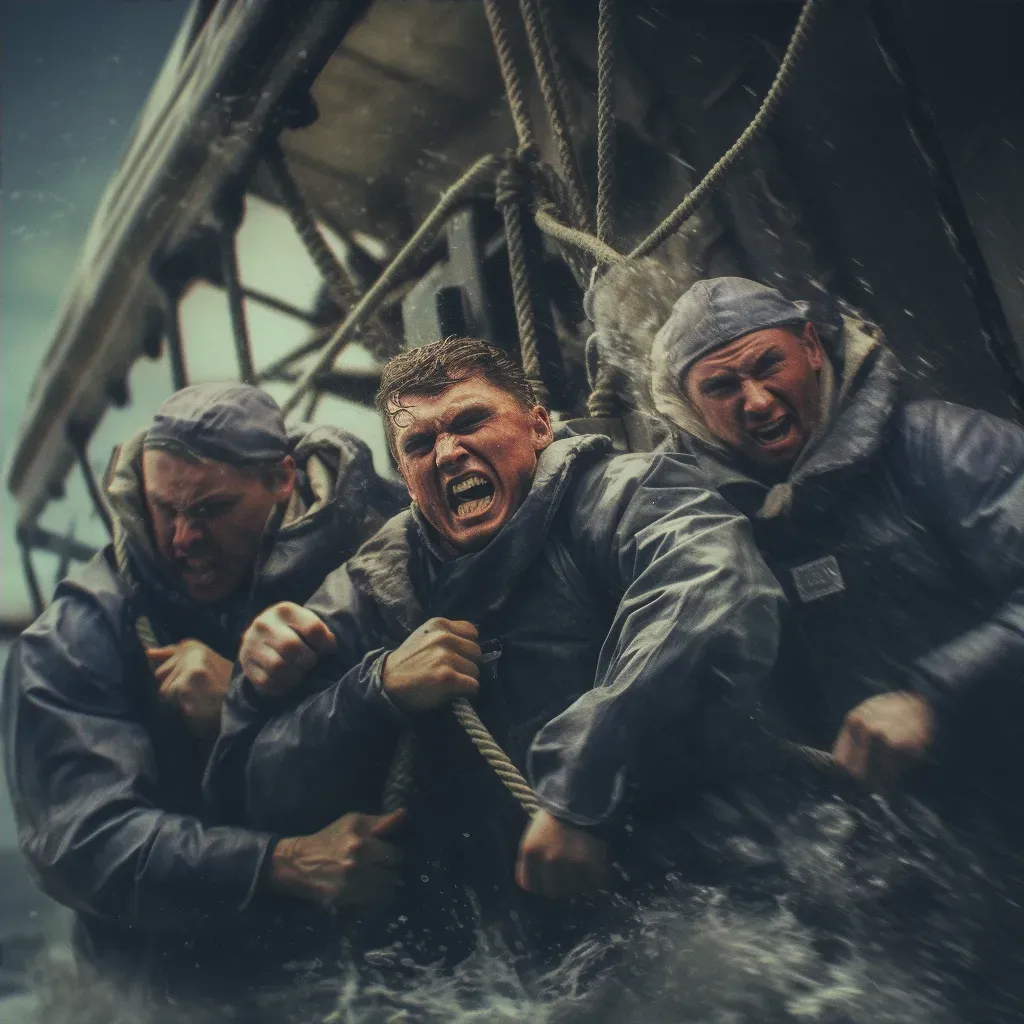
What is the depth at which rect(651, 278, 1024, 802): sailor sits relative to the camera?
1.48 meters

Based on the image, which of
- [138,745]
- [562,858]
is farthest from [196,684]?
[562,858]

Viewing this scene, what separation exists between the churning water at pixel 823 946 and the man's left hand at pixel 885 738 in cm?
5

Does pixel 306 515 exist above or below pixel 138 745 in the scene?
above

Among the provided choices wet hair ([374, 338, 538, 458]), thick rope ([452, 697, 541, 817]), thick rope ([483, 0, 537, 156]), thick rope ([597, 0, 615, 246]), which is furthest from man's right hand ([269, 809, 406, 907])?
thick rope ([483, 0, 537, 156])

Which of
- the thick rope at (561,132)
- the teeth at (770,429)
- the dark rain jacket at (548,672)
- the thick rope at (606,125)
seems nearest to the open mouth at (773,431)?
the teeth at (770,429)

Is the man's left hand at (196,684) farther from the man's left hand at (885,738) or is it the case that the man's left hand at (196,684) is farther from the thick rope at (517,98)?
the thick rope at (517,98)

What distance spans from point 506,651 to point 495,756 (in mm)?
166

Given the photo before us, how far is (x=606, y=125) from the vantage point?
6.52 ft

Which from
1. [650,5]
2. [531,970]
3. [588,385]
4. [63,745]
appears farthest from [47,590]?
[650,5]

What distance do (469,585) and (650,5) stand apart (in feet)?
4.17

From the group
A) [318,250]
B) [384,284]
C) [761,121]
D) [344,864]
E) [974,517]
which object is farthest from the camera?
[318,250]

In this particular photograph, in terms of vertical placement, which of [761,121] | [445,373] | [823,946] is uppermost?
[761,121]

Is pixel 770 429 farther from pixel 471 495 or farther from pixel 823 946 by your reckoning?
pixel 823 946

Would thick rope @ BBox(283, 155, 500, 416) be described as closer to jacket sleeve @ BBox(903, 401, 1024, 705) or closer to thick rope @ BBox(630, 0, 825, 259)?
thick rope @ BBox(630, 0, 825, 259)
